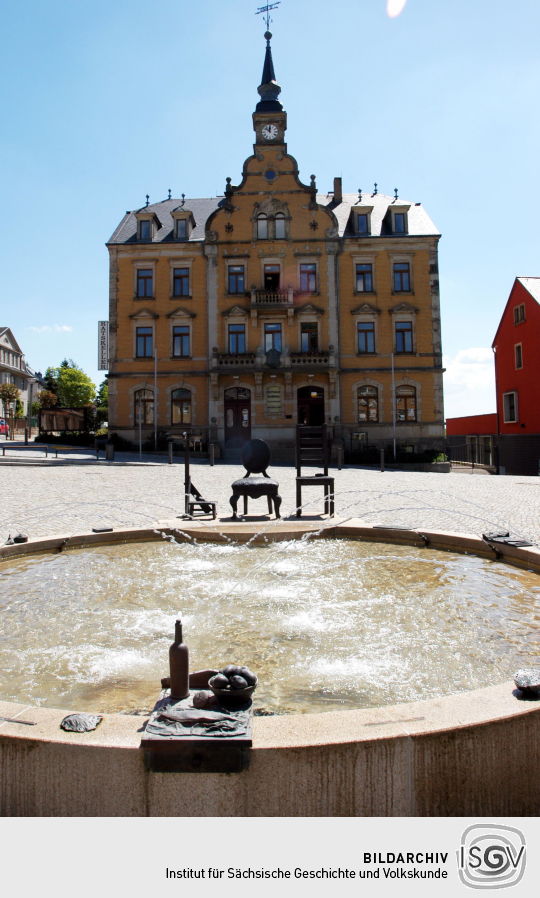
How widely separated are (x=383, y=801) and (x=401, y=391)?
34.1m

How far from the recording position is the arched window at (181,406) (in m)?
35.2

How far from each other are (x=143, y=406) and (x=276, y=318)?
1005 centimetres

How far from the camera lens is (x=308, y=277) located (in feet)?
115

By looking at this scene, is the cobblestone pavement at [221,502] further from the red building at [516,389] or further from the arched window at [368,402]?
the arched window at [368,402]

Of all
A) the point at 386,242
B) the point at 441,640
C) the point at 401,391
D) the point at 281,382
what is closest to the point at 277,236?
the point at 386,242

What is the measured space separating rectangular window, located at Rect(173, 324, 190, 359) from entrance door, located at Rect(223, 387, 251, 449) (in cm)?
400

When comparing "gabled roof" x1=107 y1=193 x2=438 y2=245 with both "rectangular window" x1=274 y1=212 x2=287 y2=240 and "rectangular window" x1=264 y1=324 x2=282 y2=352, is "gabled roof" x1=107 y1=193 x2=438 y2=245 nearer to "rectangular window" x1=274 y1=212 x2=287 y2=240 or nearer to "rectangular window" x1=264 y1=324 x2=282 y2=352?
"rectangular window" x1=274 y1=212 x2=287 y2=240

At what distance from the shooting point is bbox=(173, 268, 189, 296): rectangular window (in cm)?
3575

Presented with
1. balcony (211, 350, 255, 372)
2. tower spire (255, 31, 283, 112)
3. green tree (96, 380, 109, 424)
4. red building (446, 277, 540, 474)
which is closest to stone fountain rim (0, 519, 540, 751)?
red building (446, 277, 540, 474)

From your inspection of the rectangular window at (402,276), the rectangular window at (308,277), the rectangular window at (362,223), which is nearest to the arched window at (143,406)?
the rectangular window at (308,277)

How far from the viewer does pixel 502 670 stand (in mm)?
3479

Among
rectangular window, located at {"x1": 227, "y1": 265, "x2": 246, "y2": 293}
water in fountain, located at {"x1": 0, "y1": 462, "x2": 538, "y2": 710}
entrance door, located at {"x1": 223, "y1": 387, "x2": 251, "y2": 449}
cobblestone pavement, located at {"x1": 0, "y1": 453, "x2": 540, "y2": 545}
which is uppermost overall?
rectangular window, located at {"x1": 227, "y1": 265, "x2": 246, "y2": 293}

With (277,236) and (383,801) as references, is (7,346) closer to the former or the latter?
(277,236)

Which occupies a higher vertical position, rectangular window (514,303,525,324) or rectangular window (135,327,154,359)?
rectangular window (514,303,525,324)
